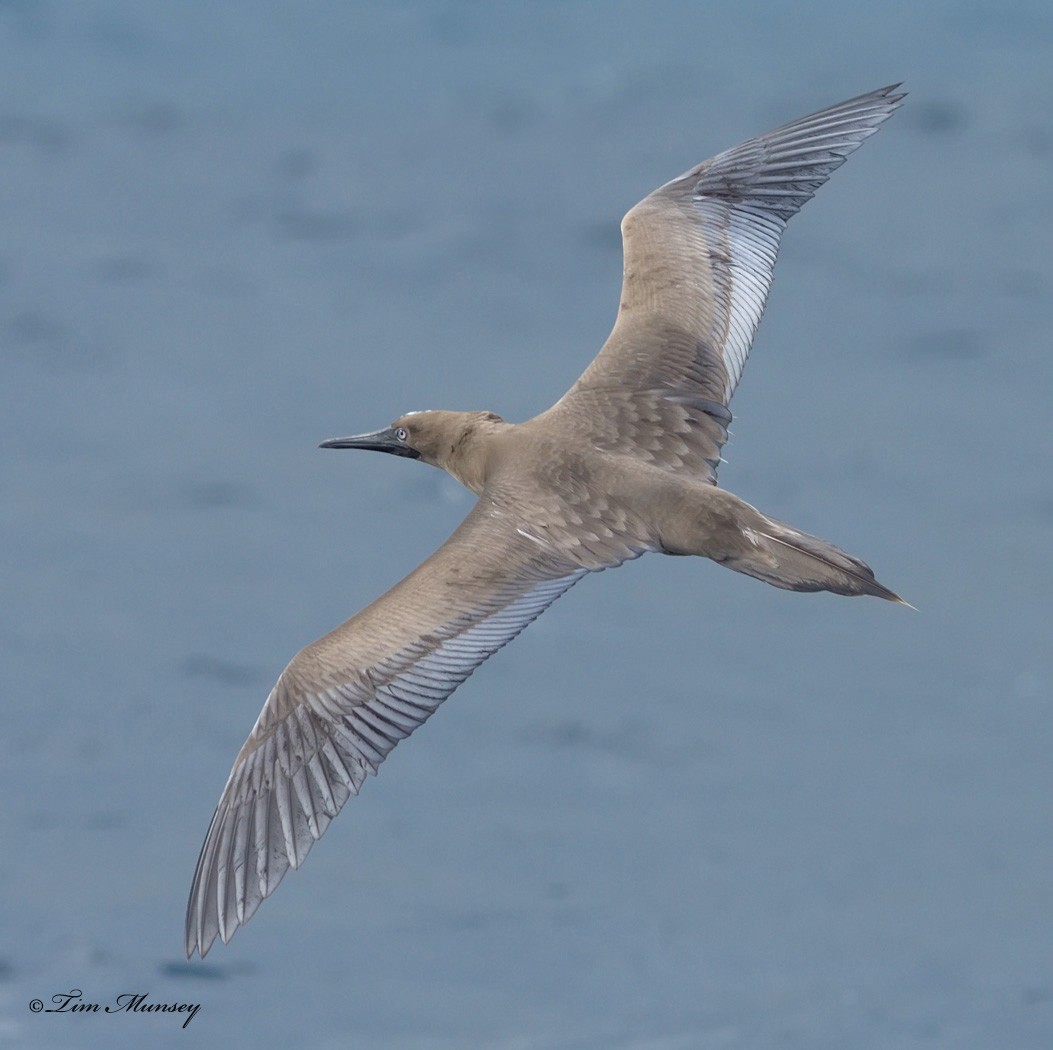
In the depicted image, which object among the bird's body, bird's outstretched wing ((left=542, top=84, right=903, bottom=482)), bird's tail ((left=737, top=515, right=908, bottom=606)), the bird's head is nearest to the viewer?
bird's tail ((left=737, top=515, right=908, bottom=606))

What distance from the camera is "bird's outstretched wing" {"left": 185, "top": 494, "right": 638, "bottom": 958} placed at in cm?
1370

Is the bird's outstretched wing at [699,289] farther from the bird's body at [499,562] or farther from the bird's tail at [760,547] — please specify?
the bird's tail at [760,547]

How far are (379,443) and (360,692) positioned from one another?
2.81 metres

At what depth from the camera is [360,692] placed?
13.9 meters

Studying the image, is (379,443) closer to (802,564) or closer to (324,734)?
(324,734)

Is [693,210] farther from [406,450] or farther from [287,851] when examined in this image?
[287,851]

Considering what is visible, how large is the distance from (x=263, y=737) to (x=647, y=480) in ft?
9.23

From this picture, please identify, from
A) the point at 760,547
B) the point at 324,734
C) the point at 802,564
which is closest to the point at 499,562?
the point at 324,734

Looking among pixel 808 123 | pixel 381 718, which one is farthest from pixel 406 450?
pixel 808 123

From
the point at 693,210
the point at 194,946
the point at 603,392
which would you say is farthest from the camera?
the point at 693,210

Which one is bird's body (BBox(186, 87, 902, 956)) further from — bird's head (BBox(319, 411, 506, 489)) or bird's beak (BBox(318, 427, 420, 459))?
bird's beak (BBox(318, 427, 420, 459))

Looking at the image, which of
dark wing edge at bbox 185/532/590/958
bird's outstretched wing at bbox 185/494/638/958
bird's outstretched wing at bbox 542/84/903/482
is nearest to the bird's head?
bird's outstretched wing at bbox 542/84/903/482

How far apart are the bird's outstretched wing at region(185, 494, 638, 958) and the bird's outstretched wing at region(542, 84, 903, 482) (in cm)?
121

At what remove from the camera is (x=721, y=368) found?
52.1 feet
